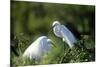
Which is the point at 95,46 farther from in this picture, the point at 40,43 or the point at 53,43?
the point at 40,43

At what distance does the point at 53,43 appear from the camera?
2025 mm

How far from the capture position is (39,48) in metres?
1.97

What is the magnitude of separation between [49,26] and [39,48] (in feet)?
0.83

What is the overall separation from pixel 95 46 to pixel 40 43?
647 mm

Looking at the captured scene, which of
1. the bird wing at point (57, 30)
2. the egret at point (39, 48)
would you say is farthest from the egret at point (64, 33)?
the egret at point (39, 48)

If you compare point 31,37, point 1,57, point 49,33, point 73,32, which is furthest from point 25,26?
point 73,32

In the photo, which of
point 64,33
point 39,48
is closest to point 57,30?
point 64,33

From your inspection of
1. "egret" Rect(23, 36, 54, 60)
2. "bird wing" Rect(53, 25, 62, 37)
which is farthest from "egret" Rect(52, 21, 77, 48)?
"egret" Rect(23, 36, 54, 60)

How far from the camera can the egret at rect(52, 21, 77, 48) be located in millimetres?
2037

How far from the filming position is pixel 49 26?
2.02 metres

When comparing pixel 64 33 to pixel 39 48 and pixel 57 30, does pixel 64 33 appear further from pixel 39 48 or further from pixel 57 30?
pixel 39 48

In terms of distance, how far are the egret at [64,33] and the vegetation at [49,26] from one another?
0.04 m

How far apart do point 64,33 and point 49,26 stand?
184mm

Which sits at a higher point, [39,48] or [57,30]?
[57,30]
